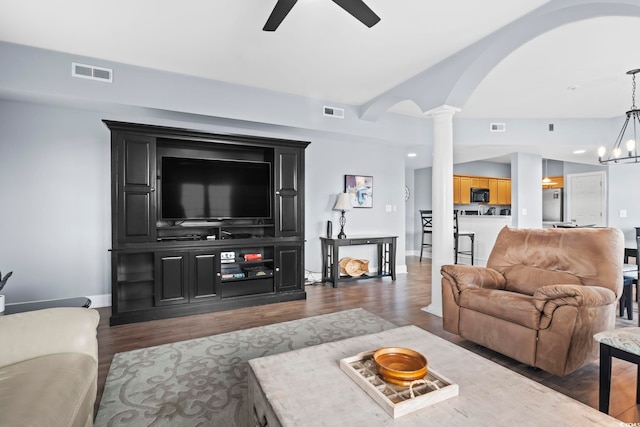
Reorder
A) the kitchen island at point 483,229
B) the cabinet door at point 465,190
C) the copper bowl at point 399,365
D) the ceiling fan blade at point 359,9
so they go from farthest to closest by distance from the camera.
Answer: the cabinet door at point 465,190 < the kitchen island at point 483,229 < the ceiling fan blade at point 359,9 < the copper bowl at point 399,365

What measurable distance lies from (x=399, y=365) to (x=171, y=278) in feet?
9.60

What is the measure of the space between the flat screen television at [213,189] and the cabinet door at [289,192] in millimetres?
194

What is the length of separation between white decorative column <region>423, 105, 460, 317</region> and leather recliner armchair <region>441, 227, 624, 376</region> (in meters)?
0.61

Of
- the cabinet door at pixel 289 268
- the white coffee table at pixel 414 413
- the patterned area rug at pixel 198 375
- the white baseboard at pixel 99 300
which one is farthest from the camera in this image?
the cabinet door at pixel 289 268

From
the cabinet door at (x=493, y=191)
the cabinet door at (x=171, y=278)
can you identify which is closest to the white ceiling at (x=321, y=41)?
the cabinet door at (x=171, y=278)

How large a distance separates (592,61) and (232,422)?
4.73 m

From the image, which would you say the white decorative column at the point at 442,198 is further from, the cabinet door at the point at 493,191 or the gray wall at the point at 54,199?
the cabinet door at the point at 493,191

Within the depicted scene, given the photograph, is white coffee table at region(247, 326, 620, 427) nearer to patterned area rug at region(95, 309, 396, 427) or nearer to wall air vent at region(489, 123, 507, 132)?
patterned area rug at region(95, 309, 396, 427)

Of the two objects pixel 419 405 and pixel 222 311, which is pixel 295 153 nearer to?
pixel 222 311

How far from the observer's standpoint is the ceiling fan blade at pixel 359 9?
203cm

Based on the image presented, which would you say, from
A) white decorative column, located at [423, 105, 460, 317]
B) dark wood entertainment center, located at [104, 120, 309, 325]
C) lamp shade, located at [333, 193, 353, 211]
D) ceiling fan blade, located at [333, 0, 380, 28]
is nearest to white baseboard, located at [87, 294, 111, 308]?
dark wood entertainment center, located at [104, 120, 309, 325]

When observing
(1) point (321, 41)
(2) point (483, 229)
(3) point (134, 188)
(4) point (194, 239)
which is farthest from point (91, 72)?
(2) point (483, 229)

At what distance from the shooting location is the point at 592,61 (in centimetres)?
351

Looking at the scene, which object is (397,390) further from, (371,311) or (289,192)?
(289,192)
